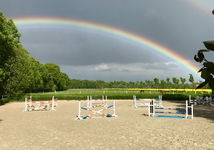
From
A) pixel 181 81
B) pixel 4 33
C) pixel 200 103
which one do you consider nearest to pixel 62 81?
pixel 181 81

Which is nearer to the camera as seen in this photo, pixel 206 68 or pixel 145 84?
pixel 206 68

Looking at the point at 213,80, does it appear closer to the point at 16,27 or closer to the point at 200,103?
the point at 200,103

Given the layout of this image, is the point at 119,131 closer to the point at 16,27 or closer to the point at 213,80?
the point at 213,80

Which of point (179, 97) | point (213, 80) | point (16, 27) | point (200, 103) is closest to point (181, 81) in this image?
point (179, 97)

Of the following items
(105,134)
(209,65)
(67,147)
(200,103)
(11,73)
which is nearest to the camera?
(209,65)

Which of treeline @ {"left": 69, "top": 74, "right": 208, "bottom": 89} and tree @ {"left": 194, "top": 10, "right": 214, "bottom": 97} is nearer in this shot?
tree @ {"left": 194, "top": 10, "right": 214, "bottom": 97}

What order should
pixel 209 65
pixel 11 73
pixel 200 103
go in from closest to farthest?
pixel 209 65
pixel 200 103
pixel 11 73

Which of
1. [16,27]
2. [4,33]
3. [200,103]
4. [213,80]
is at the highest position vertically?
[16,27]

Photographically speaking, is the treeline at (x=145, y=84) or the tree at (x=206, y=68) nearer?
the tree at (x=206, y=68)

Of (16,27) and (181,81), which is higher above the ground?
(16,27)

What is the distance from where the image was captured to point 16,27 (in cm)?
3378

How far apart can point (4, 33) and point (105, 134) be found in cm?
2526

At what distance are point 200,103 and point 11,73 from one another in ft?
97.6

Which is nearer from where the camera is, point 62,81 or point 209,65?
point 209,65
